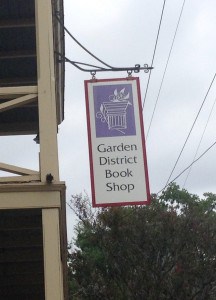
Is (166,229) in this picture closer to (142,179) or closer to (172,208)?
(172,208)

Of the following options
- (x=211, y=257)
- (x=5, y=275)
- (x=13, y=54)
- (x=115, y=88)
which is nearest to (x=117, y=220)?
(x=211, y=257)

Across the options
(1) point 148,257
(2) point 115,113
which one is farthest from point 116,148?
(1) point 148,257

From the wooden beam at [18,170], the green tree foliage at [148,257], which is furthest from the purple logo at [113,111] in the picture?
the green tree foliage at [148,257]

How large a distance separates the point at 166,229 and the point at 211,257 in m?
1.45

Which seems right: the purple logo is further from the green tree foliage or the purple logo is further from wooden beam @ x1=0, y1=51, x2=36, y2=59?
the green tree foliage

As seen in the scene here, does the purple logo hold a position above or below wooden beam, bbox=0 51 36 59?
below

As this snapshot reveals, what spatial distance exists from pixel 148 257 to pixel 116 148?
1329 cm

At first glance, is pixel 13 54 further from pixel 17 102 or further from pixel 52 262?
pixel 52 262

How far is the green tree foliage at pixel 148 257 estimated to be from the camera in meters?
19.0

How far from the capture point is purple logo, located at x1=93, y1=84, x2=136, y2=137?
6.28 meters

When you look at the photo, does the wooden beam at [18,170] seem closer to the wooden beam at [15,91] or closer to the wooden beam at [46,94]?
the wooden beam at [46,94]

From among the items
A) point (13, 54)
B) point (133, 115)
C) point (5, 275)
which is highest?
point (13, 54)

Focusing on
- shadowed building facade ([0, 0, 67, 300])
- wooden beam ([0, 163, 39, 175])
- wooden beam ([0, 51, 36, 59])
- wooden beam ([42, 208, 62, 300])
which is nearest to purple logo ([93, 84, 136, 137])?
shadowed building facade ([0, 0, 67, 300])

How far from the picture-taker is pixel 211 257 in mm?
19438
